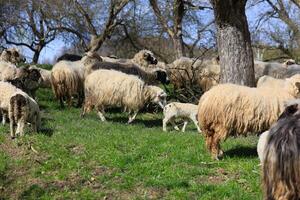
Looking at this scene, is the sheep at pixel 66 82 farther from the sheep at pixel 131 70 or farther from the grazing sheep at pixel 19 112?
the grazing sheep at pixel 19 112


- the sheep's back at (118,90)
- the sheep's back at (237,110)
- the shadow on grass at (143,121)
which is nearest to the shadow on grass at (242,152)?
the sheep's back at (237,110)

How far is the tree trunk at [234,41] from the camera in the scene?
39.4ft

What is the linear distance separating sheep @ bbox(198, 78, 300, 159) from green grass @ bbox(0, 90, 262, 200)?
18.1 inches

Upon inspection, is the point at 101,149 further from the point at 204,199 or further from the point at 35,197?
the point at 204,199

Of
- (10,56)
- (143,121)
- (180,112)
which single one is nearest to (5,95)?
(180,112)

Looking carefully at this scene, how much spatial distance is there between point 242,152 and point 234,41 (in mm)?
3132

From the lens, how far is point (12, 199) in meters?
8.16

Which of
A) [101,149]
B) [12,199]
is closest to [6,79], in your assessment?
[101,149]

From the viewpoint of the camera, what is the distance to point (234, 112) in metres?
8.98

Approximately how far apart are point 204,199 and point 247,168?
1.27 metres

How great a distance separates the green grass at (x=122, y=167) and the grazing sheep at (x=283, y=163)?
415cm

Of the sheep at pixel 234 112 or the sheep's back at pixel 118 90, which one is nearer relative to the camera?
the sheep at pixel 234 112

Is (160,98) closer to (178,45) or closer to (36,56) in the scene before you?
(178,45)

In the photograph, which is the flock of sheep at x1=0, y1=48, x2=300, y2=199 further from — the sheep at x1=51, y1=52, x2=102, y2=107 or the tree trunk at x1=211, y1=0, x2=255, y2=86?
the tree trunk at x1=211, y1=0, x2=255, y2=86
